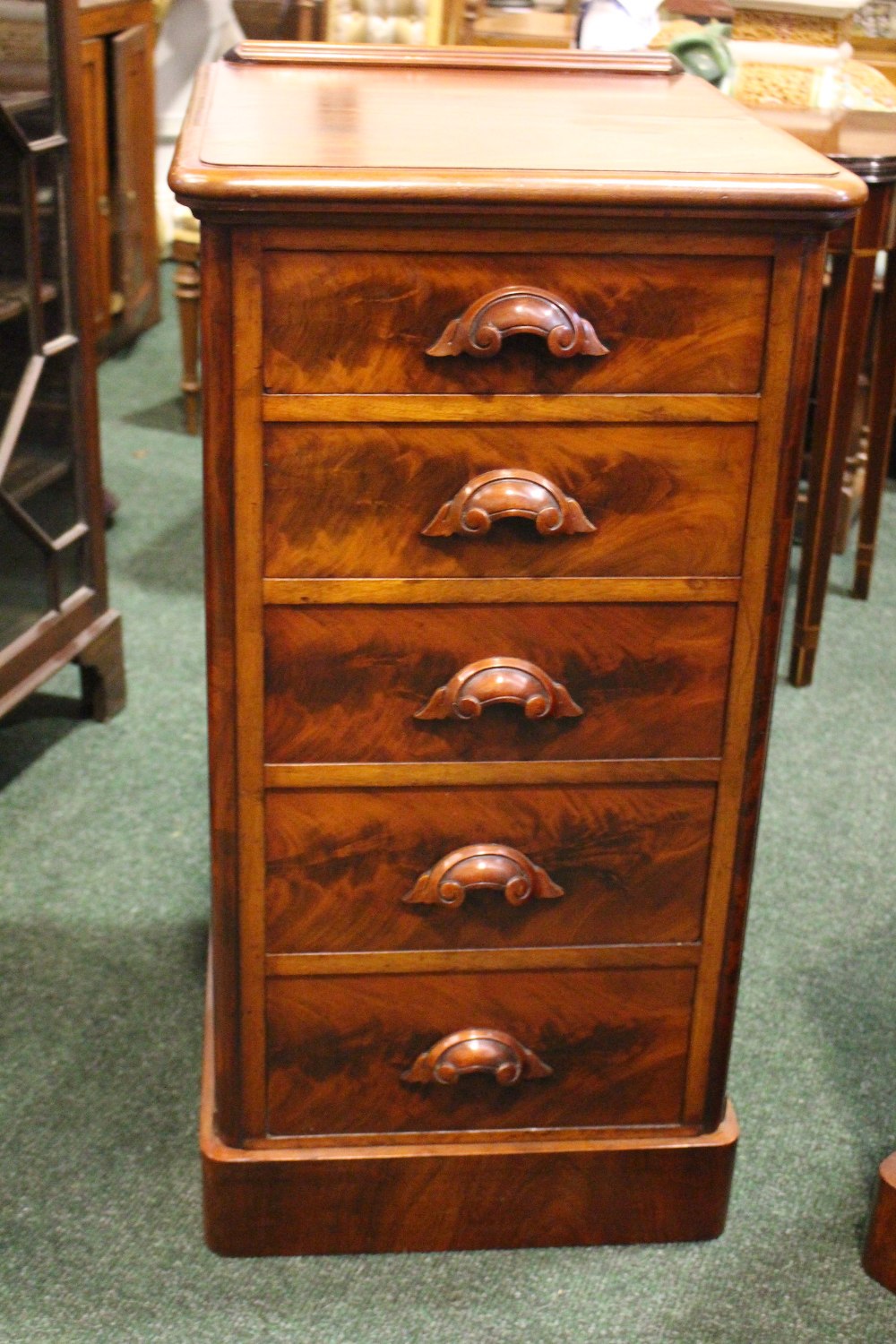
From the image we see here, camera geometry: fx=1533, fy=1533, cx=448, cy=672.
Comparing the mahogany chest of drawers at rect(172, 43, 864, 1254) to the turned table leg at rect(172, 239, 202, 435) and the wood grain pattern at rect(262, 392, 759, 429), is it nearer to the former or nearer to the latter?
the wood grain pattern at rect(262, 392, 759, 429)

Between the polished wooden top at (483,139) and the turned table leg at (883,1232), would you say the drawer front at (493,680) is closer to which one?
the polished wooden top at (483,139)

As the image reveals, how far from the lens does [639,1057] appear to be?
1.47m

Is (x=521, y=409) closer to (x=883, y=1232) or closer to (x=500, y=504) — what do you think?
(x=500, y=504)

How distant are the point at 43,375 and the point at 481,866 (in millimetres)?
1164

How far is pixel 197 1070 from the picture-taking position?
1739mm

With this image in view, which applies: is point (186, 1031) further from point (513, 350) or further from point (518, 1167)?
point (513, 350)

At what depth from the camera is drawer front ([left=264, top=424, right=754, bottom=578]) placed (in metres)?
1.22

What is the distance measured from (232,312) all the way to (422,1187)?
85 cm

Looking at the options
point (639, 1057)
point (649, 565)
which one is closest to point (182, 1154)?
point (639, 1057)

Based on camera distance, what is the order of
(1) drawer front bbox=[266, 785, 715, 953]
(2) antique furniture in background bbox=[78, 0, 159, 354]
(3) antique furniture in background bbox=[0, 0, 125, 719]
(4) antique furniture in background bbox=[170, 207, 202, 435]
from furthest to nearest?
1. (2) antique furniture in background bbox=[78, 0, 159, 354]
2. (4) antique furniture in background bbox=[170, 207, 202, 435]
3. (3) antique furniture in background bbox=[0, 0, 125, 719]
4. (1) drawer front bbox=[266, 785, 715, 953]

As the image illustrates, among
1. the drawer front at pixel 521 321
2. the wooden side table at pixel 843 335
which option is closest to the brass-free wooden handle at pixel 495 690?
the drawer front at pixel 521 321

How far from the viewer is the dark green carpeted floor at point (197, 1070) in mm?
1443

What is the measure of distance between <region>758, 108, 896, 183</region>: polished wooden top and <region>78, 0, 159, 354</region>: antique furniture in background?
197cm

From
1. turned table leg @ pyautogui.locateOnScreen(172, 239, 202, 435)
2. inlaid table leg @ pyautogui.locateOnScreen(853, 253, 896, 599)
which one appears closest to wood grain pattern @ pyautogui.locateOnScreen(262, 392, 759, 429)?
inlaid table leg @ pyautogui.locateOnScreen(853, 253, 896, 599)
